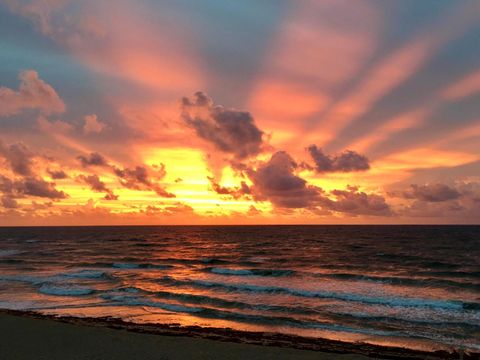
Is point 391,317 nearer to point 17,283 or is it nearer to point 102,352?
point 102,352

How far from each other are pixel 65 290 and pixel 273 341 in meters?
19.8

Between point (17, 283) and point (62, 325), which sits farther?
point (17, 283)

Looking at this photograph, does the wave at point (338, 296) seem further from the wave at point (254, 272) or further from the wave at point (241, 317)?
the wave at point (254, 272)

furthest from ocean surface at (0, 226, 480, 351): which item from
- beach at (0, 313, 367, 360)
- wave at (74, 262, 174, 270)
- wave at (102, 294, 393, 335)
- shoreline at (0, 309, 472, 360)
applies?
beach at (0, 313, 367, 360)

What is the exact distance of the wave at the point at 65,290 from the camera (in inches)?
1150

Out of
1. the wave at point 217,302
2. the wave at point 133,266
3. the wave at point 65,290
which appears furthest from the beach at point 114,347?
the wave at point 133,266

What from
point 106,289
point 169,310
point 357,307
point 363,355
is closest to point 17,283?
point 106,289

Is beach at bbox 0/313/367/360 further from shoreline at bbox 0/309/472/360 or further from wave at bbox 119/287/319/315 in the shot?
wave at bbox 119/287/319/315

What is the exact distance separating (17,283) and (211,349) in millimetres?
26463

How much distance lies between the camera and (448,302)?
87.4ft

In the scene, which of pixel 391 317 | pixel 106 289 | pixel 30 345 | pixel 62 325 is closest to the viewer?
pixel 30 345

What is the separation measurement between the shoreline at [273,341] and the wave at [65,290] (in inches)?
382

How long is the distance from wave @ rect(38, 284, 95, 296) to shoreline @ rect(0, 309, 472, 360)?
9711 mm

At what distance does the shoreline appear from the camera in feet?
48.4
